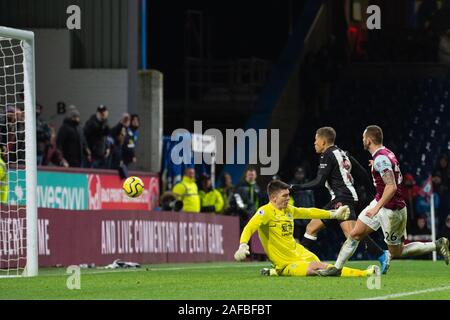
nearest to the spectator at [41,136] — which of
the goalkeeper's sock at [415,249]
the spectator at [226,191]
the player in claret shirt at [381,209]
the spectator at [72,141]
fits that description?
the spectator at [72,141]

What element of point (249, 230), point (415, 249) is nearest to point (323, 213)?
point (249, 230)

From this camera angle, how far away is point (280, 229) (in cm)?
1393

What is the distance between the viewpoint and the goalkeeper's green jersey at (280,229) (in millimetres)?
13930

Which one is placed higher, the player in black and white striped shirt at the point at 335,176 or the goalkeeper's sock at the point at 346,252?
the player in black and white striped shirt at the point at 335,176

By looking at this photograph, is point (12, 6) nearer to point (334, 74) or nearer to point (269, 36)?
point (334, 74)

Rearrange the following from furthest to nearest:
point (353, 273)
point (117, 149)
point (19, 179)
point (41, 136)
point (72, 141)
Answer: point (117, 149) < point (72, 141) < point (41, 136) < point (19, 179) < point (353, 273)

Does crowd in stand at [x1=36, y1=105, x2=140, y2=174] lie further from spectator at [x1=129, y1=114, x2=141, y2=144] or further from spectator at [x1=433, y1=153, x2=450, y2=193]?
spectator at [x1=433, y1=153, x2=450, y2=193]

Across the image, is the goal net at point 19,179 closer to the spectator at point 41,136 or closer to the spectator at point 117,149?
the spectator at point 41,136

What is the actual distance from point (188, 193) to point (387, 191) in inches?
423

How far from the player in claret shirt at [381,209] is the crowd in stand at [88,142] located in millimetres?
7994

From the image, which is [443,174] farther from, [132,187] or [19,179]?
[132,187]

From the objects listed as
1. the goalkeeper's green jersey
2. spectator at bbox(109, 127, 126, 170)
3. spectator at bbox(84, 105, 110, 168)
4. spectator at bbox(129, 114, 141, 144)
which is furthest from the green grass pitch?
spectator at bbox(129, 114, 141, 144)

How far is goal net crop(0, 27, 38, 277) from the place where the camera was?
595 inches

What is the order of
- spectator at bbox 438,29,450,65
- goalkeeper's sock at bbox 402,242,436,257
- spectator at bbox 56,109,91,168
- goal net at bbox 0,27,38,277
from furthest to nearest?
spectator at bbox 438,29,450,65
spectator at bbox 56,109,91,168
goal net at bbox 0,27,38,277
goalkeeper's sock at bbox 402,242,436,257
